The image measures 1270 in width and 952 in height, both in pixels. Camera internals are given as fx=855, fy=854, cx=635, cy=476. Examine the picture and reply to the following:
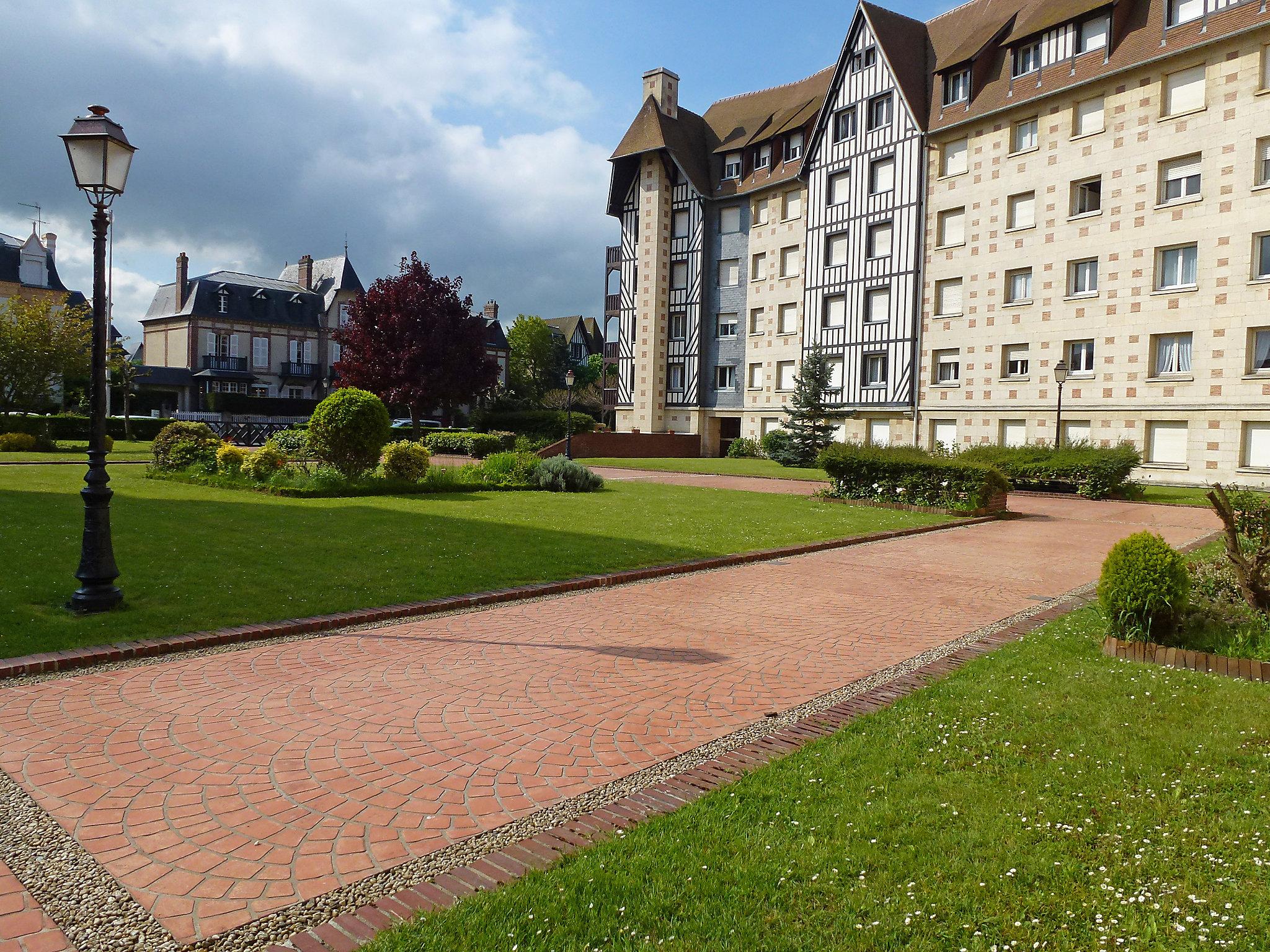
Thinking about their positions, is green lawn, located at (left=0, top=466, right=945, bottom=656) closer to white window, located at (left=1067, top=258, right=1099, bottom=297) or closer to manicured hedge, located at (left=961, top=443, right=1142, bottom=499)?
manicured hedge, located at (left=961, top=443, right=1142, bottom=499)

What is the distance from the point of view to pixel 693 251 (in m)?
44.4

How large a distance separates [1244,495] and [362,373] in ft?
114

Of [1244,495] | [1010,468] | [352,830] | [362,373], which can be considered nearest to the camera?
[352,830]

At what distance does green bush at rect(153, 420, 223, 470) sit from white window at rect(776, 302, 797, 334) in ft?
89.7

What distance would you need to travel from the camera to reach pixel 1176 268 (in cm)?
2706

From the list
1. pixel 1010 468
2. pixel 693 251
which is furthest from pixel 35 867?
pixel 693 251

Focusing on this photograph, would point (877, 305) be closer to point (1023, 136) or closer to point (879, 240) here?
point (879, 240)

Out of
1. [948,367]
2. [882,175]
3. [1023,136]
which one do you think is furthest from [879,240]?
[1023,136]

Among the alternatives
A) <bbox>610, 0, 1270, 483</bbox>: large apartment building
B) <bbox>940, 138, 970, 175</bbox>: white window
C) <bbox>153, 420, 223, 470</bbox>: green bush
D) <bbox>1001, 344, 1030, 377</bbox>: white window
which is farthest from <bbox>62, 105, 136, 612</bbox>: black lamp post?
<bbox>940, 138, 970, 175</bbox>: white window

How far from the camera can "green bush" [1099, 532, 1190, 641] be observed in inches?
255

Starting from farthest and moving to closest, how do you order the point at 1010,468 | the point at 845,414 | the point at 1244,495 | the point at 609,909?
the point at 845,414 → the point at 1010,468 → the point at 1244,495 → the point at 609,909

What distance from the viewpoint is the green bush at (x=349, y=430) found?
18.8 metres

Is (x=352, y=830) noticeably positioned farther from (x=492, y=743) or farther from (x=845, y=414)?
(x=845, y=414)

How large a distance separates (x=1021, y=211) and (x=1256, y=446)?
37.5 ft
